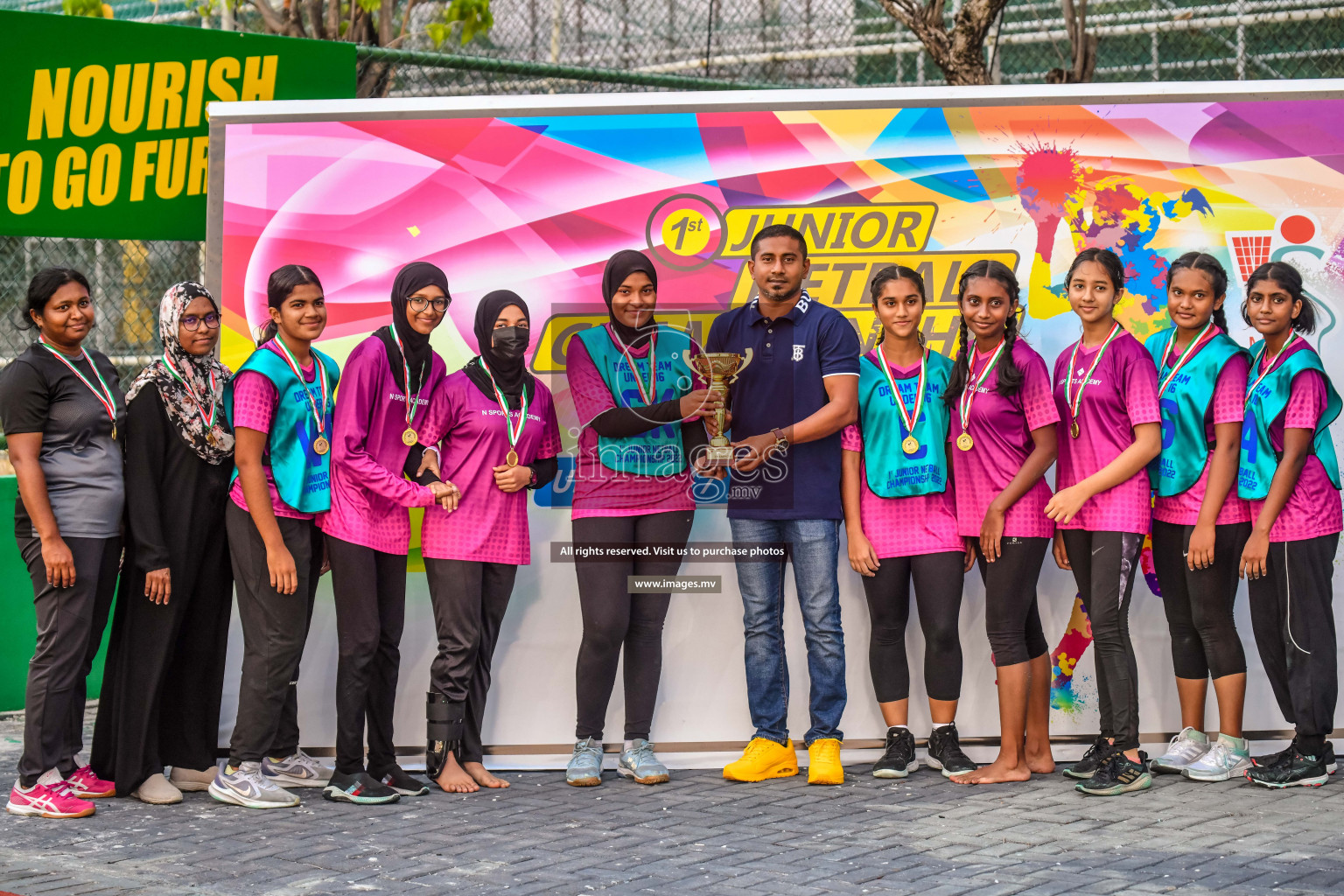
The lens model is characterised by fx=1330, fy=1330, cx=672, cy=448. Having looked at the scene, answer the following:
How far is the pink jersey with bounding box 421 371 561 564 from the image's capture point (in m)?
5.33

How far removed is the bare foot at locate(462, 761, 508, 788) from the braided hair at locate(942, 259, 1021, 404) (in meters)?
2.40

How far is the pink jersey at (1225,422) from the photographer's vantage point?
5.34m

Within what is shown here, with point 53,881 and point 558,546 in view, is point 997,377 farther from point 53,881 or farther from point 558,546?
point 53,881

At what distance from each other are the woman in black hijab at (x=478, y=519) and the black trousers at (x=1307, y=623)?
296 centimetres

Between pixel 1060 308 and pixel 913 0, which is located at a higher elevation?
pixel 913 0

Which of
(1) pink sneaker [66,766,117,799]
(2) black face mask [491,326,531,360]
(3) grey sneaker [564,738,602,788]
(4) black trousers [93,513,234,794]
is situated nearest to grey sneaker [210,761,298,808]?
(4) black trousers [93,513,234,794]

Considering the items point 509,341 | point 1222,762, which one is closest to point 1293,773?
point 1222,762

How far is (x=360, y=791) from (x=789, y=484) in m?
2.08

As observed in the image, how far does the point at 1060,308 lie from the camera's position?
18.8 feet

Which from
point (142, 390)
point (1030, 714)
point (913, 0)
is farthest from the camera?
point (913, 0)

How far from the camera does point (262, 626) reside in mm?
5094

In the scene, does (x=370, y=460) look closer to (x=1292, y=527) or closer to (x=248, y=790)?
(x=248, y=790)

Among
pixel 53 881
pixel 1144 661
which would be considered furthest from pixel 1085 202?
pixel 53 881

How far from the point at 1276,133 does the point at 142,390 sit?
4.79 metres
